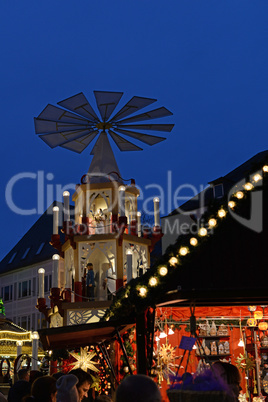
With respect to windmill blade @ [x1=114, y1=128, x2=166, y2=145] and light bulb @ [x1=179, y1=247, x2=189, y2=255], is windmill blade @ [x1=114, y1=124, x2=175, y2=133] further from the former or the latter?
light bulb @ [x1=179, y1=247, x2=189, y2=255]

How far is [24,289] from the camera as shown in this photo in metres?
52.1

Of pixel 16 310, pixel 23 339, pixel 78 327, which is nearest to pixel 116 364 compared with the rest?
pixel 78 327

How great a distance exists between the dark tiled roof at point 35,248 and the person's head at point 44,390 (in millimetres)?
43051

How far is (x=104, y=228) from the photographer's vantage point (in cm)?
1914

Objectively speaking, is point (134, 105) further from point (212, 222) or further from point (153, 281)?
point (153, 281)

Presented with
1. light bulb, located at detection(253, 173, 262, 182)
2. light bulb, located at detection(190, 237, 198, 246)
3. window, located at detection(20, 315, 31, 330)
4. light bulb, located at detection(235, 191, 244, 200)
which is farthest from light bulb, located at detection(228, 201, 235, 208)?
window, located at detection(20, 315, 31, 330)

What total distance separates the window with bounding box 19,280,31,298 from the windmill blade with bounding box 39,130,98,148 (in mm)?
32998

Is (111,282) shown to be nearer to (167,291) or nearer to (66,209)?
(66,209)

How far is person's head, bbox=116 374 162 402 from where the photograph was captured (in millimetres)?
3074

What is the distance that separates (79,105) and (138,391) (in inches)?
662

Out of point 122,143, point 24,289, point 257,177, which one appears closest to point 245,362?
point 257,177

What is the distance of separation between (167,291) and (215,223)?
3.88 feet

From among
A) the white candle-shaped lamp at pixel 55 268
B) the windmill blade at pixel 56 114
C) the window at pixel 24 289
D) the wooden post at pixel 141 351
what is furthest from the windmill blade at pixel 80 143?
the window at pixel 24 289

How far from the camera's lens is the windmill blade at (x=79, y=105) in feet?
62.6
